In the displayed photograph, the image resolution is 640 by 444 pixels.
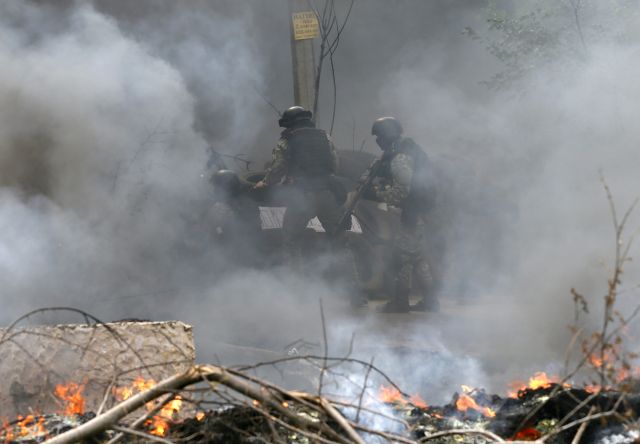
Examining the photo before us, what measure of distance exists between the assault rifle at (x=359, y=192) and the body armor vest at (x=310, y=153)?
16.0 inches

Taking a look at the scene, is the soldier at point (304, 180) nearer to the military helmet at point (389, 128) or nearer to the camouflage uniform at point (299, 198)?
the camouflage uniform at point (299, 198)

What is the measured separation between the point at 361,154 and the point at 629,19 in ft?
13.2

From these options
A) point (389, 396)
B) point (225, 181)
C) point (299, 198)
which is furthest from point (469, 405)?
point (225, 181)

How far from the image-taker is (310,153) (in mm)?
9516

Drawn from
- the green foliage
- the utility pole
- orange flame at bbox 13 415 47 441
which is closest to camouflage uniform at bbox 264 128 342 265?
the utility pole

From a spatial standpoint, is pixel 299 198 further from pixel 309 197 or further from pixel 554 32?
pixel 554 32

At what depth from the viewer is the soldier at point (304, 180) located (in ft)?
31.2

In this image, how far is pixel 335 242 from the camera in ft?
31.6

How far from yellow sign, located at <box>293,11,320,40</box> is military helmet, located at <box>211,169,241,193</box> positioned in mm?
2940

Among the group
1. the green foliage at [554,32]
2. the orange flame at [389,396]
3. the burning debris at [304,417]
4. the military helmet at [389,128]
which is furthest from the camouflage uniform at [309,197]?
the burning debris at [304,417]

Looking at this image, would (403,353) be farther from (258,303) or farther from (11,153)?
(11,153)

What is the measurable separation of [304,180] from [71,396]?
5261 mm

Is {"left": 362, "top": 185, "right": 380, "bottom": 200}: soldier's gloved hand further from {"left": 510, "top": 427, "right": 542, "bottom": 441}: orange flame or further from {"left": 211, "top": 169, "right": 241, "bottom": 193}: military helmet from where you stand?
{"left": 510, "top": 427, "right": 542, "bottom": 441}: orange flame

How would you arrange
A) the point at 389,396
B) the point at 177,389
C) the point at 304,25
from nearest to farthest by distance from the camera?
the point at 177,389 → the point at 389,396 → the point at 304,25
